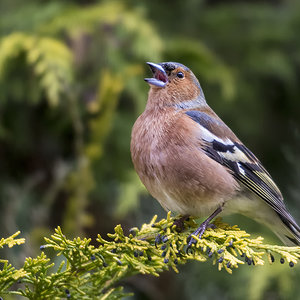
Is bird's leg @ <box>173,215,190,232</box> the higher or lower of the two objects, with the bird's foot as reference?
lower

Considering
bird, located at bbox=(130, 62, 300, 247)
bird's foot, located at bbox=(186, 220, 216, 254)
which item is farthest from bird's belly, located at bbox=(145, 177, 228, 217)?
bird's foot, located at bbox=(186, 220, 216, 254)

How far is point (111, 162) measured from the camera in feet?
14.1

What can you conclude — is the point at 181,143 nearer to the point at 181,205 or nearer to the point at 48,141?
the point at 181,205

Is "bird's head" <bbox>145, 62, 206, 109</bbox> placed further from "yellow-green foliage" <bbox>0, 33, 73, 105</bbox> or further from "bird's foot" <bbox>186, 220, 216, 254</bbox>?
"bird's foot" <bbox>186, 220, 216, 254</bbox>

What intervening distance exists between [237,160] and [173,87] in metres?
0.65

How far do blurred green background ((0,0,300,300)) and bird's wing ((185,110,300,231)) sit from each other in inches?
27.2

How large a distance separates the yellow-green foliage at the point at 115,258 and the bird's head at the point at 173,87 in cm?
102

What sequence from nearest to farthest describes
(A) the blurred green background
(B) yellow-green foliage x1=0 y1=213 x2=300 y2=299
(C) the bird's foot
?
(B) yellow-green foliage x1=0 y1=213 x2=300 y2=299, (C) the bird's foot, (A) the blurred green background

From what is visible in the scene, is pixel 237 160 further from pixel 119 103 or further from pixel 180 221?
pixel 119 103

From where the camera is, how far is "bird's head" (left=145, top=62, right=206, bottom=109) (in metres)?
3.48

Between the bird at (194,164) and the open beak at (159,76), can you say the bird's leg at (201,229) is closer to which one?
the bird at (194,164)

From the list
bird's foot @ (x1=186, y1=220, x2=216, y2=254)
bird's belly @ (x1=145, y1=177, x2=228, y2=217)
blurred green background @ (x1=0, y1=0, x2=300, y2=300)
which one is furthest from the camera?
blurred green background @ (x1=0, y1=0, x2=300, y2=300)

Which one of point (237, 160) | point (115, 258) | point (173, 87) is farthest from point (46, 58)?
point (115, 258)

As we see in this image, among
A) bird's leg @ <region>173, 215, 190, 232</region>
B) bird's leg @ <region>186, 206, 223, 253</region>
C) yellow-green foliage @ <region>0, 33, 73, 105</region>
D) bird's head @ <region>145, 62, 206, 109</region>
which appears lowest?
bird's leg @ <region>173, 215, 190, 232</region>
